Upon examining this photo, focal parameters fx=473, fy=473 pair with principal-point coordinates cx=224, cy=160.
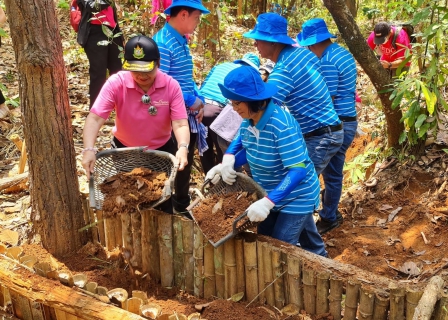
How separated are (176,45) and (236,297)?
213 cm

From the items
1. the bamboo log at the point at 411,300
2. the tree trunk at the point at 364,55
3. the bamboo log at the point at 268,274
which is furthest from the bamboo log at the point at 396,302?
the tree trunk at the point at 364,55

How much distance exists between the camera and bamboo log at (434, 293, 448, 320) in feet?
8.23

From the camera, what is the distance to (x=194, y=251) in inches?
135

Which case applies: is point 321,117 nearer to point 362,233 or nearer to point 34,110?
point 362,233

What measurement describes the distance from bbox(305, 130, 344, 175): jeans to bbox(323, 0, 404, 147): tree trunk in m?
1.30

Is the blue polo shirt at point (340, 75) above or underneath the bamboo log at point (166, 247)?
above

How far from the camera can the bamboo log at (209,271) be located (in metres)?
3.34

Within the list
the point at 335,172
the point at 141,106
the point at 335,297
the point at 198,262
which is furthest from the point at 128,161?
the point at 335,172

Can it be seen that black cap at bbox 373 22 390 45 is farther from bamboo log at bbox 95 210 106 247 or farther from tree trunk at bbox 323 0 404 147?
bamboo log at bbox 95 210 106 247

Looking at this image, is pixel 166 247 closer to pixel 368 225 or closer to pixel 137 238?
pixel 137 238

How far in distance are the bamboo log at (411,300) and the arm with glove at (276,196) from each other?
914 mm

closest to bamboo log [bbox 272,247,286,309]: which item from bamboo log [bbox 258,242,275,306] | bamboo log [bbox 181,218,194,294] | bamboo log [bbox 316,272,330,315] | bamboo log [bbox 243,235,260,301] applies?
bamboo log [bbox 258,242,275,306]

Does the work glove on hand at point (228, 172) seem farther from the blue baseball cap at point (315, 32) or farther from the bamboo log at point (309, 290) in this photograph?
the blue baseball cap at point (315, 32)

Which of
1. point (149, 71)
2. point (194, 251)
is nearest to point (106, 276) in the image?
point (194, 251)
